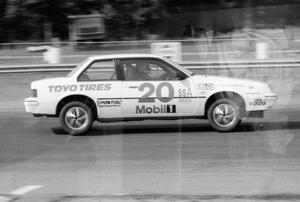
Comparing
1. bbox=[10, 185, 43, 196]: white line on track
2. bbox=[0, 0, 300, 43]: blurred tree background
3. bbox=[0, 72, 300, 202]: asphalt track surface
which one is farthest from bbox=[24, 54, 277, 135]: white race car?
bbox=[0, 0, 300, 43]: blurred tree background

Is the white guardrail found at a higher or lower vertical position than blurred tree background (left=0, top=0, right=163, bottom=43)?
lower

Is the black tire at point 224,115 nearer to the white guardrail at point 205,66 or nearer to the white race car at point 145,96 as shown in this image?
the white race car at point 145,96

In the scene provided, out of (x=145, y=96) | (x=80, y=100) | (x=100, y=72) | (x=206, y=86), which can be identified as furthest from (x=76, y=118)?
(x=206, y=86)

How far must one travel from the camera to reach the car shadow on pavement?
11570mm

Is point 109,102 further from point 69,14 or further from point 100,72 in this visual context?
point 69,14

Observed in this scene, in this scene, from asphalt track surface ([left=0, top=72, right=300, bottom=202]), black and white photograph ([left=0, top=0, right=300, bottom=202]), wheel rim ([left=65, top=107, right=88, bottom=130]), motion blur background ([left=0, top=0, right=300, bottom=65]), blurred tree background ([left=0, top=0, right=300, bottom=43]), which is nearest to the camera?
asphalt track surface ([left=0, top=72, right=300, bottom=202])

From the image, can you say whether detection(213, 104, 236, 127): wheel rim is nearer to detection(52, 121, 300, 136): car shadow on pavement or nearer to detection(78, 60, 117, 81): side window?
detection(52, 121, 300, 136): car shadow on pavement

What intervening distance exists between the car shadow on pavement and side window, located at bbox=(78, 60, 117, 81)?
40.1 inches

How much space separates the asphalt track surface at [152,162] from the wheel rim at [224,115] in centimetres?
23

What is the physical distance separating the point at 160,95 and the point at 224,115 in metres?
1.19

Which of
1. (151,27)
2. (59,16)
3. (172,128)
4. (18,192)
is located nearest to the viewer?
(18,192)

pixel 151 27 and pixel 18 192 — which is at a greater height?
pixel 151 27

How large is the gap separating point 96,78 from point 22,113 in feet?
14.3

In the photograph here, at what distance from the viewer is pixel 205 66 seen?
750 inches
